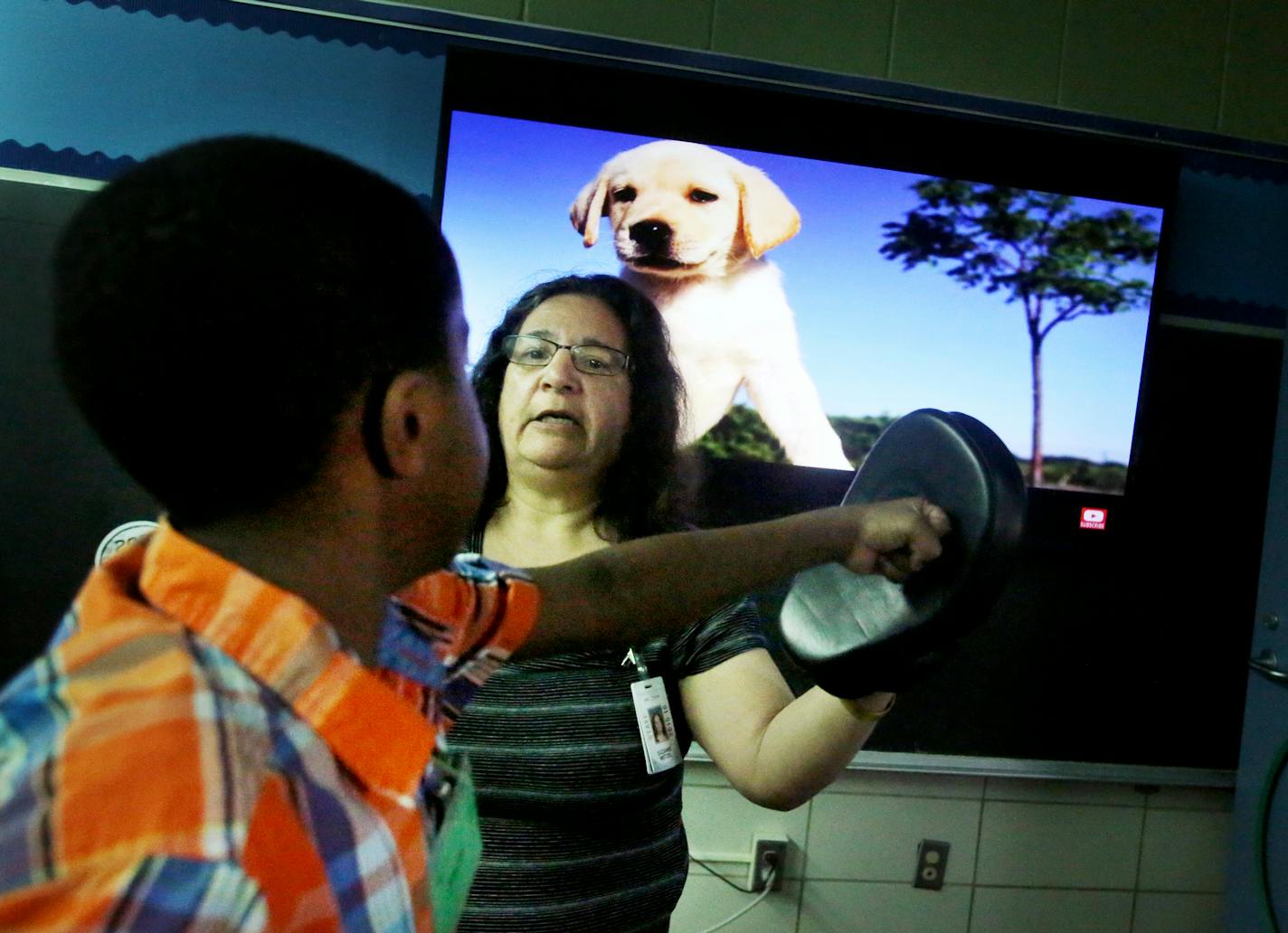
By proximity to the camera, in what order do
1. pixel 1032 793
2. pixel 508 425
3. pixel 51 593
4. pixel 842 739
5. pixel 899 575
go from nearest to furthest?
pixel 899 575, pixel 842 739, pixel 508 425, pixel 51 593, pixel 1032 793

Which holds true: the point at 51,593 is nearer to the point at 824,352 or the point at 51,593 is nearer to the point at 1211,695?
the point at 824,352


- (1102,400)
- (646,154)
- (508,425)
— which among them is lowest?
(508,425)

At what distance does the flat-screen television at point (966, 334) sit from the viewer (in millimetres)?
1938

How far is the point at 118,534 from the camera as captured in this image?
1.85 m

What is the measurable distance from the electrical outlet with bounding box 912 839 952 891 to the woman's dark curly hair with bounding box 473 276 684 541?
1228 millimetres

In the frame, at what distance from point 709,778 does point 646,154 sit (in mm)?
1247

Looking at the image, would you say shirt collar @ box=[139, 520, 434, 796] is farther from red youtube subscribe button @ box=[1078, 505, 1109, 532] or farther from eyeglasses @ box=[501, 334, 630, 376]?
red youtube subscribe button @ box=[1078, 505, 1109, 532]

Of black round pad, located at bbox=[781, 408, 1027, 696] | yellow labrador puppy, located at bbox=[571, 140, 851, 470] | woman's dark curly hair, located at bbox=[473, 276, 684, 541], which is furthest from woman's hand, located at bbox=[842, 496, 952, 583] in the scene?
yellow labrador puppy, located at bbox=[571, 140, 851, 470]

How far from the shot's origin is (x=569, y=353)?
1.29m

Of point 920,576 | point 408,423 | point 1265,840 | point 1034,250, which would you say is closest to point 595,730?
point 920,576

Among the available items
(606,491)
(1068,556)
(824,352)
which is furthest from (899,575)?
(1068,556)

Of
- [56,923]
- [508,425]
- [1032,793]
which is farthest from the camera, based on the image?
[1032,793]

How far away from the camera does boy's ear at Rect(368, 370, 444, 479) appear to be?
0.49 m

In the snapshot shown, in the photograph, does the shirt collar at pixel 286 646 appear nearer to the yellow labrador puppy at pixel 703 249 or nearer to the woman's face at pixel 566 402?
the woman's face at pixel 566 402
